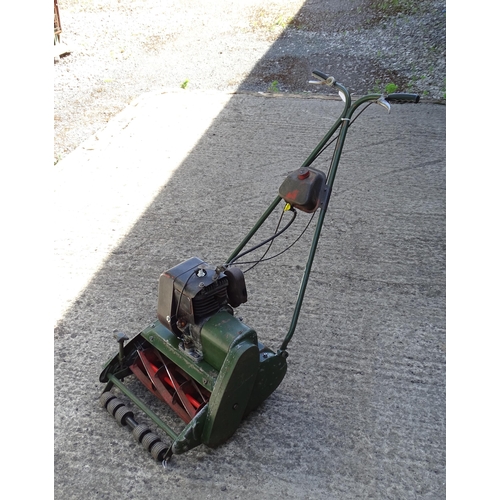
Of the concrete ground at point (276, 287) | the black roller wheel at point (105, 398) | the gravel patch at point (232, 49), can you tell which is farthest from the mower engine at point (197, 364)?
the gravel patch at point (232, 49)

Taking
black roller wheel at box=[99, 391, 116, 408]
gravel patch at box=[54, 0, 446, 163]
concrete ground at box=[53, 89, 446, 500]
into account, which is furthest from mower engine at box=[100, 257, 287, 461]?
gravel patch at box=[54, 0, 446, 163]

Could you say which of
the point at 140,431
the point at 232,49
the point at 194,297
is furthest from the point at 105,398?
the point at 232,49

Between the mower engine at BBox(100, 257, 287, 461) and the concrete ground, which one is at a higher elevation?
the mower engine at BBox(100, 257, 287, 461)

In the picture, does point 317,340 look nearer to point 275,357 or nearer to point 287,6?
point 275,357

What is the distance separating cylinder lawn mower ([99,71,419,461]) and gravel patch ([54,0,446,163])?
10.2 ft

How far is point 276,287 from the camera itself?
360 cm

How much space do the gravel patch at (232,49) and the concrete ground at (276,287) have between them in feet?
2.59

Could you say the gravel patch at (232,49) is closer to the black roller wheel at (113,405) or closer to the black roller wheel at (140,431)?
the black roller wheel at (113,405)

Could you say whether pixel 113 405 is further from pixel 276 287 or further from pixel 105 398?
pixel 276 287

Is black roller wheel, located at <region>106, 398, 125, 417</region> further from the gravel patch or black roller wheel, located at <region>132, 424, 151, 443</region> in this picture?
the gravel patch

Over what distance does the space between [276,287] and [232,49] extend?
5194 millimetres

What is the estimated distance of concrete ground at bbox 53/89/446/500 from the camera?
2496 millimetres

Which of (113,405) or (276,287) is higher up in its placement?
(113,405)

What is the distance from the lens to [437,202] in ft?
14.6
